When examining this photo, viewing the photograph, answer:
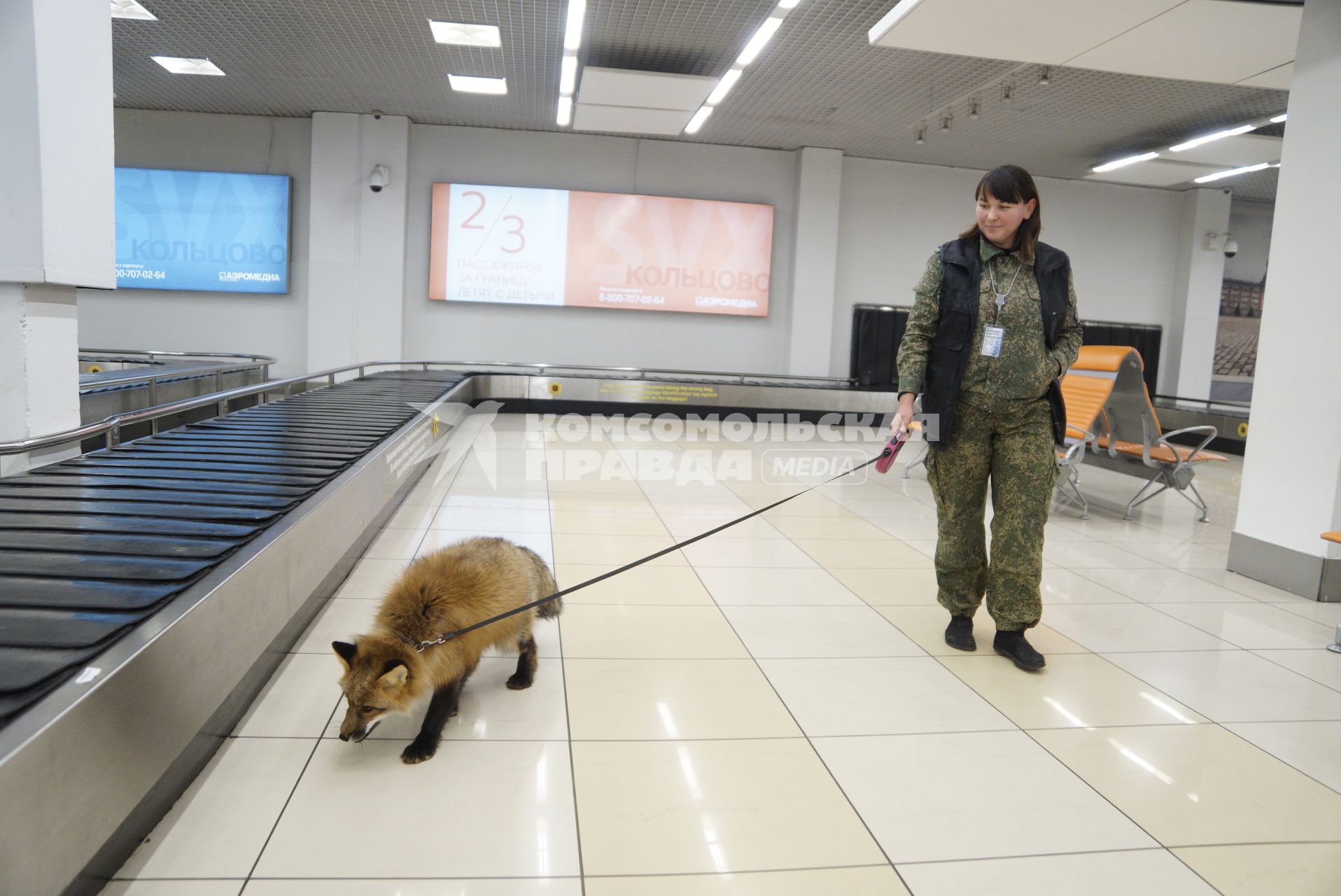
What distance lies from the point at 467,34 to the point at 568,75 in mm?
1303

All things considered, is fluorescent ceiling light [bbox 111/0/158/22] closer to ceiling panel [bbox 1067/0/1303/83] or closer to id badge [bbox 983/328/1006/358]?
ceiling panel [bbox 1067/0/1303/83]

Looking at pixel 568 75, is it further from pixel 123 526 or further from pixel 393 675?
pixel 393 675

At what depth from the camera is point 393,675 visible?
2072mm

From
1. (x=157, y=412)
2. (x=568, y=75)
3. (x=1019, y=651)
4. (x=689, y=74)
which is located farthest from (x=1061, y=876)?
(x=568, y=75)

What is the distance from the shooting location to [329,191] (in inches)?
443

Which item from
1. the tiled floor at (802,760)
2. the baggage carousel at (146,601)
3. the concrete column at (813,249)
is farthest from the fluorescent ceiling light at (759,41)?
the tiled floor at (802,760)

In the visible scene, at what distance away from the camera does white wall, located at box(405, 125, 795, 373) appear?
1180 centimetres

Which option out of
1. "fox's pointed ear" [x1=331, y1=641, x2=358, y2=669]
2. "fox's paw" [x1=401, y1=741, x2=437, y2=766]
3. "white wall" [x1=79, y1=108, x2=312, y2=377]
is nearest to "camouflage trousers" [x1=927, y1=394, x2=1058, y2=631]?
"fox's paw" [x1=401, y1=741, x2=437, y2=766]

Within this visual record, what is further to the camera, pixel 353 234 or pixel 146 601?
pixel 353 234

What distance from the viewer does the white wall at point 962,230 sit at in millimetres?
12602

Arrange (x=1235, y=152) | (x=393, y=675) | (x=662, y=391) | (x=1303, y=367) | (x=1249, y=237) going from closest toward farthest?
1. (x=393, y=675)
2. (x=1303, y=367)
3. (x=1235, y=152)
4. (x=662, y=391)
5. (x=1249, y=237)

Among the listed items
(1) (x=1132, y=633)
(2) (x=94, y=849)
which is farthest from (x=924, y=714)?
(2) (x=94, y=849)

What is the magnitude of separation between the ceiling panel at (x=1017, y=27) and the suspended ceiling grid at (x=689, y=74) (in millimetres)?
907

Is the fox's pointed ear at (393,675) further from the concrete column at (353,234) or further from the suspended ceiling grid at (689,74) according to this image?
the concrete column at (353,234)
